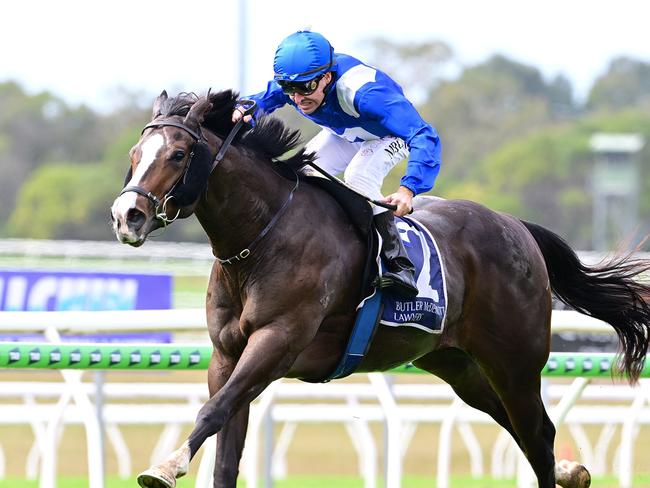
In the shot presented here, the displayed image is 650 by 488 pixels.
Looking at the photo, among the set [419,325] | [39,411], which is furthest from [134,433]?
[419,325]

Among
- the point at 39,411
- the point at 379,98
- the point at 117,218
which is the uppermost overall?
the point at 379,98

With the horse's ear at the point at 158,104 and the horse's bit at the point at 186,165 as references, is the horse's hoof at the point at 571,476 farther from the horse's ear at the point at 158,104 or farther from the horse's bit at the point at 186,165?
the horse's ear at the point at 158,104

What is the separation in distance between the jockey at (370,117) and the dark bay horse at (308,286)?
137mm

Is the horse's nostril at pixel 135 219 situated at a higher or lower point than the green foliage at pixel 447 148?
higher

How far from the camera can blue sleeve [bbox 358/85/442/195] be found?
4.58m

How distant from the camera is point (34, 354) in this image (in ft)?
15.7

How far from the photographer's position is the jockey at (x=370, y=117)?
4531 millimetres

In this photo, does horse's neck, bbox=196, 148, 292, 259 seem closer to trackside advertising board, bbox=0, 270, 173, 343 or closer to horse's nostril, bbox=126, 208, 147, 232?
horse's nostril, bbox=126, 208, 147, 232

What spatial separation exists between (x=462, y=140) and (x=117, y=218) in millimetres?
51024

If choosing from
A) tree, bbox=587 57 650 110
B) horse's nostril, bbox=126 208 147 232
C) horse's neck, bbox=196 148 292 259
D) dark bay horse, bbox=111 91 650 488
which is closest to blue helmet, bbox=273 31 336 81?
dark bay horse, bbox=111 91 650 488

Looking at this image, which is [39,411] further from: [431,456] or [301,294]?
[431,456]

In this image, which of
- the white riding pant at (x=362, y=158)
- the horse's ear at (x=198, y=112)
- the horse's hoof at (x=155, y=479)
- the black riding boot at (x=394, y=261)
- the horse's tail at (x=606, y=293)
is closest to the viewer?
the horse's hoof at (x=155, y=479)

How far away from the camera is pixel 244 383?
4160mm

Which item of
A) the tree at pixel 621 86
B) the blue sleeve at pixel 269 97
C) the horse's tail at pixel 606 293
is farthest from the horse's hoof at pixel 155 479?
the tree at pixel 621 86
